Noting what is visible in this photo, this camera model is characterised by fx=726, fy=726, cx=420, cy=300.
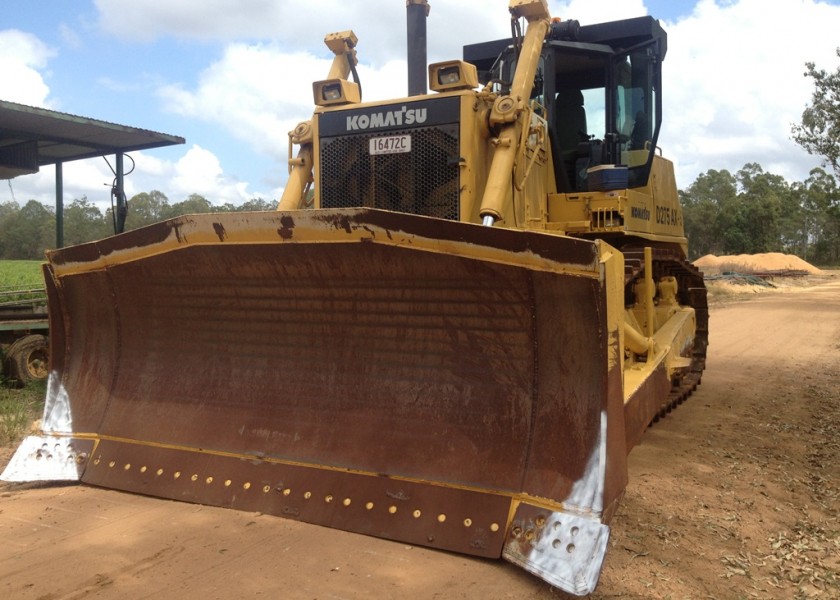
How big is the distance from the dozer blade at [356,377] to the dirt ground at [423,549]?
0.13 meters

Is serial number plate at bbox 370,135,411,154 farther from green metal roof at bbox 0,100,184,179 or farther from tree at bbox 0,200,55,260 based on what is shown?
tree at bbox 0,200,55,260

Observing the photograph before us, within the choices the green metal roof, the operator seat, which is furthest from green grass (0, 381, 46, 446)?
the operator seat

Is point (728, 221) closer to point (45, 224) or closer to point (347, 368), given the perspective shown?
point (45, 224)

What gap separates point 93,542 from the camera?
10.5 feet

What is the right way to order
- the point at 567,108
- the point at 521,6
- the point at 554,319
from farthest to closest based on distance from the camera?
the point at 567,108 < the point at 521,6 < the point at 554,319

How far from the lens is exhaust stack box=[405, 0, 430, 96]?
16.5ft

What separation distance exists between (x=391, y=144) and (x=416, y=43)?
1.03 metres

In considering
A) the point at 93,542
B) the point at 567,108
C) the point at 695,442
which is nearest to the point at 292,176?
the point at 567,108

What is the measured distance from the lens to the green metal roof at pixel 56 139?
8117 mm

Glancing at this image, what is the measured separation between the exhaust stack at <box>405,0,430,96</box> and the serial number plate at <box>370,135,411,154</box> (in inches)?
29.0

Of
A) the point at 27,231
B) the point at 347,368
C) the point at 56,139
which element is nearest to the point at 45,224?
the point at 27,231

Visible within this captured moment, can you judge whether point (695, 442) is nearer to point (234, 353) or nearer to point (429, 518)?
point (429, 518)

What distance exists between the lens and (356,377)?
355 cm

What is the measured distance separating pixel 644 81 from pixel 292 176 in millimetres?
3001
